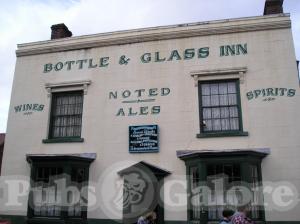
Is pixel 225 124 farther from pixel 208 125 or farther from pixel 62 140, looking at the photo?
pixel 62 140

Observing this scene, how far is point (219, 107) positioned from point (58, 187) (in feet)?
20.9

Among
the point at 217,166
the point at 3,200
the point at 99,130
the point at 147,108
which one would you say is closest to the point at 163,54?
the point at 147,108

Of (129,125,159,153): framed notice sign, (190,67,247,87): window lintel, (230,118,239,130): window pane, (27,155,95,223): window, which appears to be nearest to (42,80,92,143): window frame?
(27,155,95,223): window

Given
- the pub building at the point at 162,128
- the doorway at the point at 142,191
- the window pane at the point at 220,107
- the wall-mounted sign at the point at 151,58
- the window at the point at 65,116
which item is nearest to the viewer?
the pub building at the point at 162,128

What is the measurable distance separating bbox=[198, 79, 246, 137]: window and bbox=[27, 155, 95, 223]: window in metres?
4.36

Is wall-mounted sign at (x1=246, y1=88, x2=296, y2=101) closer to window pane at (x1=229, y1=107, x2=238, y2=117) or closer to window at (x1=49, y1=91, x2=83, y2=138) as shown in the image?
window pane at (x1=229, y1=107, x2=238, y2=117)

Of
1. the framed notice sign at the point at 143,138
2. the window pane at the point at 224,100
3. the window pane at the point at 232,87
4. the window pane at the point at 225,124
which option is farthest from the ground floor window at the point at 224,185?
the window pane at the point at 232,87

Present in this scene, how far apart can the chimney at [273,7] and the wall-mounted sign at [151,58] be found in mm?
1777

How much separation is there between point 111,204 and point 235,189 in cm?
427

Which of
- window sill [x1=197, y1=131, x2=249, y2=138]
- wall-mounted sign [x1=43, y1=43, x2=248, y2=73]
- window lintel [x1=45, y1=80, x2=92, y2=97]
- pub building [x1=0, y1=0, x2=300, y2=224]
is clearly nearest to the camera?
pub building [x1=0, y1=0, x2=300, y2=224]

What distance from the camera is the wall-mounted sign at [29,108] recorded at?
1444cm

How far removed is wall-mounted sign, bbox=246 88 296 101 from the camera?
40.1ft

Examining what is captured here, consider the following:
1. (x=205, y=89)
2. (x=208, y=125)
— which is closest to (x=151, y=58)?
(x=205, y=89)

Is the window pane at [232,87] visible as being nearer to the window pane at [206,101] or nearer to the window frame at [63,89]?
the window pane at [206,101]
